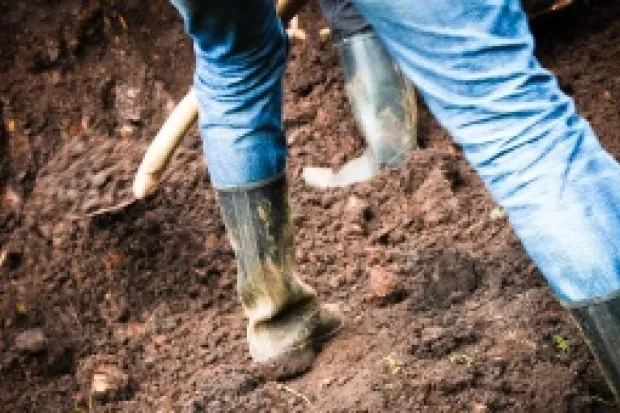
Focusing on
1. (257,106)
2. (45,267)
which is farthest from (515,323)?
(45,267)

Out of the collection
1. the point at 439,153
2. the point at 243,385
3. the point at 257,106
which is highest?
the point at 257,106

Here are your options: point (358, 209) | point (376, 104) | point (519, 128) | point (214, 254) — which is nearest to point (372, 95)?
point (376, 104)

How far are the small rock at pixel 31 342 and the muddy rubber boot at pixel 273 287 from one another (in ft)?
2.06

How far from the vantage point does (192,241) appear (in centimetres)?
243

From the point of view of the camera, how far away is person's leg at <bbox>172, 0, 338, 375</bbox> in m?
1.51

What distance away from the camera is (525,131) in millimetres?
1174

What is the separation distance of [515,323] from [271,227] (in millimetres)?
578

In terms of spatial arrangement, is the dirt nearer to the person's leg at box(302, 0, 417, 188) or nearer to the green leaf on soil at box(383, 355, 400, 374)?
the green leaf on soil at box(383, 355, 400, 374)

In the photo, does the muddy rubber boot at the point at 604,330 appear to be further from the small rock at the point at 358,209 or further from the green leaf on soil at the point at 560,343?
the small rock at the point at 358,209

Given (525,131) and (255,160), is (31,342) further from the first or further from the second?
(525,131)

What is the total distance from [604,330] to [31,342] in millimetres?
1551

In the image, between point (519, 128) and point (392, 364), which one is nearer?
point (519, 128)

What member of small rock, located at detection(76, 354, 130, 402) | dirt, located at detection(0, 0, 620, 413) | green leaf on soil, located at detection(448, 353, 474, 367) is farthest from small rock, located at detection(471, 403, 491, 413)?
small rock, located at detection(76, 354, 130, 402)

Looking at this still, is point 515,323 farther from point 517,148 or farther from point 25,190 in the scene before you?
point 25,190
